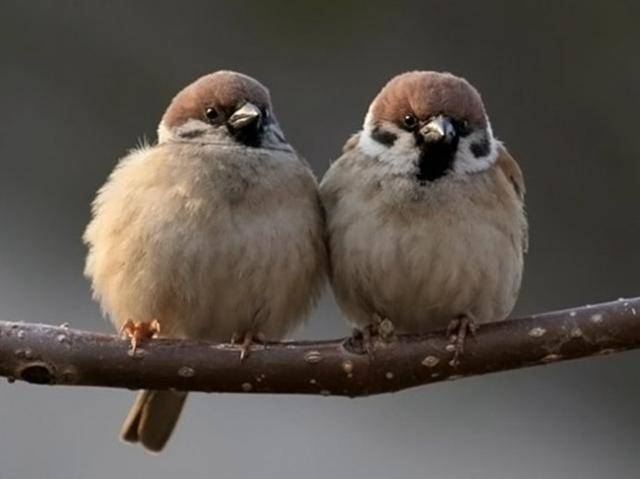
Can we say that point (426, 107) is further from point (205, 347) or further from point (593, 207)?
point (593, 207)

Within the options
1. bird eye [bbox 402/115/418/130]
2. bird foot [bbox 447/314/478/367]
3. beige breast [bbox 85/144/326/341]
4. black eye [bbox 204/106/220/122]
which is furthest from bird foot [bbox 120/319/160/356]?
bird eye [bbox 402/115/418/130]

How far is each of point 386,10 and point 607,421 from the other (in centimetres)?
169

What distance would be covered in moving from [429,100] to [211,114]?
0.58 m

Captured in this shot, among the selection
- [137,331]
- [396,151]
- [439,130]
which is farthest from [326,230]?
[137,331]

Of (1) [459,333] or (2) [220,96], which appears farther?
(2) [220,96]

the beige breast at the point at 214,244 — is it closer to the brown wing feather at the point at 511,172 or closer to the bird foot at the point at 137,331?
the bird foot at the point at 137,331

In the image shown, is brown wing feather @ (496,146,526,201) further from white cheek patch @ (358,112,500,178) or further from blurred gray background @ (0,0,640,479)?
blurred gray background @ (0,0,640,479)

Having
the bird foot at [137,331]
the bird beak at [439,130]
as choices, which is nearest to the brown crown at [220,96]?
the bird beak at [439,130]

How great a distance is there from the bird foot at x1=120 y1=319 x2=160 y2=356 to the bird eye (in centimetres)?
77

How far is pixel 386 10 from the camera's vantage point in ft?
21.1

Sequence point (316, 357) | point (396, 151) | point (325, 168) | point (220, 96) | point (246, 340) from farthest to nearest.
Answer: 1. point (325, 168)
2. point (220, 96)
3. point (396, 151)
4. point (246, 340)
5. point (316, 357)

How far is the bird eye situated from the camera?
4.37 metres

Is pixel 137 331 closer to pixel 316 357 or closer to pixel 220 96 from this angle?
pixel 316 357

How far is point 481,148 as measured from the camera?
14.6ft
